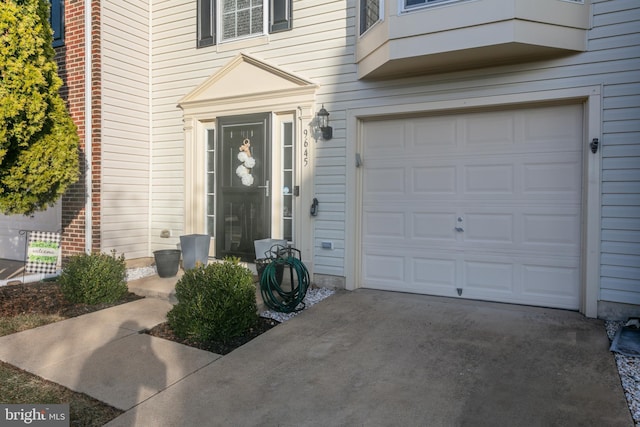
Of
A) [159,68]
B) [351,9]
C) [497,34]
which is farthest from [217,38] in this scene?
[497,34]

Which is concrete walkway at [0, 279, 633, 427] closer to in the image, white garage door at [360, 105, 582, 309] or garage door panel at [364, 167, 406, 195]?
white garage door at [360, 105, 582, 309]

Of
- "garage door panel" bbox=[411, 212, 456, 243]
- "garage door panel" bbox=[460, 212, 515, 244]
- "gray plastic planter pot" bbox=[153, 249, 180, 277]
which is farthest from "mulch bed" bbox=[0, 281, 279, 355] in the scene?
"garage door panel" bbox=[460, 212, 515, 244]

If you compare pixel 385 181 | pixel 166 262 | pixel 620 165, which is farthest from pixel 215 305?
pixel 620 165

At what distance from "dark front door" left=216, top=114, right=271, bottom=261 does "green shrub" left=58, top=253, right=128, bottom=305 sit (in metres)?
1.74

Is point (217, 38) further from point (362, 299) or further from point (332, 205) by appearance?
point (362, 299)

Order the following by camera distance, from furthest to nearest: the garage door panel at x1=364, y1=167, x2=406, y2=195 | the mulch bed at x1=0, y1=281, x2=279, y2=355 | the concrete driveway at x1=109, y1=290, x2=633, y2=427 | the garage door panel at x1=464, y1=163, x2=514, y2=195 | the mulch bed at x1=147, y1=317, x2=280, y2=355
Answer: the garage door panel at x1=364, y1=167, x2=406, y2=195
the garage door panel at x1=464, y1=163, x2=514, y2=195
the mulch bed at x1=0, y1=281, x2=279, y2=355
the mulch bed at x1=147, y1=317, x2=280, y2=355
the concrete driveway at x1=109, y1=290, x2=633, y2=427

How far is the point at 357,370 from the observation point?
10.8 ft

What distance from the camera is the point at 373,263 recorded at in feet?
18.7

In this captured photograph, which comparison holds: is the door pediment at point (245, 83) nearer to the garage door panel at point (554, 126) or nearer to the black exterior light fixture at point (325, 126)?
the black exterior light fixture at point (325, 126)

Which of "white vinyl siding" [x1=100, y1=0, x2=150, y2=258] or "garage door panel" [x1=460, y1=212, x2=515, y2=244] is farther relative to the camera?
"white vinyl siding" [x1=100, y1=0, x2=150, y2=258]

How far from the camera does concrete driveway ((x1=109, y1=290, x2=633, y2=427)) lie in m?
2.64

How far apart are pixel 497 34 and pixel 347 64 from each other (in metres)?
1.98

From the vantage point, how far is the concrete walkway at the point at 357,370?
2.67 m

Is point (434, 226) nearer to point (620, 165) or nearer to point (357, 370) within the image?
point (620, 165)
